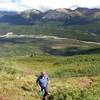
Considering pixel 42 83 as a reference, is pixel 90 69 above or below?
below

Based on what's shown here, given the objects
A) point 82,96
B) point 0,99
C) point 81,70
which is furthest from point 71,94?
point 81,70

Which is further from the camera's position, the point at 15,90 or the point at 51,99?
the point at 15,90

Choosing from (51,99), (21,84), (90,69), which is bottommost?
(90,69)

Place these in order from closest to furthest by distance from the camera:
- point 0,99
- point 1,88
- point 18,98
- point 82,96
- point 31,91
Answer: point 82,96 → point 0,99 → point 18,98 → point 1,88 → point 31,91

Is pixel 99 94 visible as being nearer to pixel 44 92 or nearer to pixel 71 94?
pixel 71 94

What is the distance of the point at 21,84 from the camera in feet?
120

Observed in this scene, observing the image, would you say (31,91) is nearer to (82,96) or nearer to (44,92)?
(44,92)

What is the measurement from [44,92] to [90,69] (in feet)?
173

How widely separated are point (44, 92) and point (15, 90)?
189 inches

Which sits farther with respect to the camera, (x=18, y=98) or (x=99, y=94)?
(x=18, y=98)

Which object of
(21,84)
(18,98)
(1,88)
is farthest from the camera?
(21,84)

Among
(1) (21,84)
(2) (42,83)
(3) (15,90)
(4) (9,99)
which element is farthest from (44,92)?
(1) (21,84)

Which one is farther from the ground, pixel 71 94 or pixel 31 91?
pixel 71 94

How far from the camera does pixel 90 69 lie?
79250 millimetres
